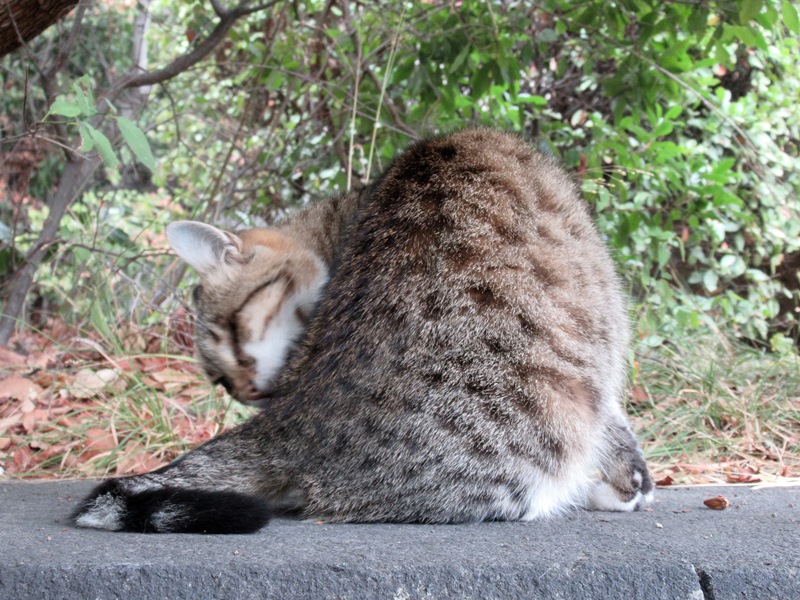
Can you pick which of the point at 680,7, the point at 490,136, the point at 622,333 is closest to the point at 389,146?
the point at 680,7

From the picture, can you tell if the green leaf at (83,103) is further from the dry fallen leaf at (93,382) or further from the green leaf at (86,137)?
the dry fallen leaf at (93,382)

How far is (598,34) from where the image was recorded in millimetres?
4324

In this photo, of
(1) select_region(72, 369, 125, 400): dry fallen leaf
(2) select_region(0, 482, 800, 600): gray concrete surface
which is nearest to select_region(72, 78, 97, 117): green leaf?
(2) select_region(0, 482, 800, 600): gray concrete surface

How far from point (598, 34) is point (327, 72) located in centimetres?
174

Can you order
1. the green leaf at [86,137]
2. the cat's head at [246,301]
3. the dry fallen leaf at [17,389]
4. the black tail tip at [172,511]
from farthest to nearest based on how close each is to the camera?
the dry fallen leaf at [17,389] → the cat's head at [246,301] → the green leaf at [86,137] → the black tail tip at [172,511]

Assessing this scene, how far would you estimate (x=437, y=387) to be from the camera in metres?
2.08

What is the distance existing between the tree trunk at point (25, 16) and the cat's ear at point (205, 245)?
2.51 ft

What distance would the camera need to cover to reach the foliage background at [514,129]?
4.07 meters

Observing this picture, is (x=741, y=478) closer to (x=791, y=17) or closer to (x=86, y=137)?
(x=791, y=17)

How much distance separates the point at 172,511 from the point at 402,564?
634 millimetres

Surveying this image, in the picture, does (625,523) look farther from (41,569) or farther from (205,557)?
(41,569)

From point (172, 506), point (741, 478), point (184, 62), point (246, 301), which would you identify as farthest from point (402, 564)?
point (184, 62)

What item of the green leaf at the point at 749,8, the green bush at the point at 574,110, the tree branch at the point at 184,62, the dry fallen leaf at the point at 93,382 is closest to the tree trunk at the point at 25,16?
the green bush at the point at 574,110

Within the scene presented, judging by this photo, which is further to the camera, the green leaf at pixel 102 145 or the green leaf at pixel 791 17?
the green leaf at pixel 791 17
